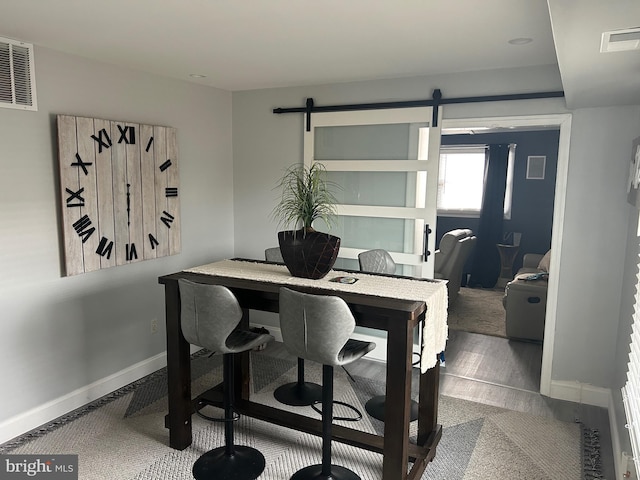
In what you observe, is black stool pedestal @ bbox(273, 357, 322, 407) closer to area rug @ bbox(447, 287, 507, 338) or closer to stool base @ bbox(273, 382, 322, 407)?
stool base @ bbox(273, 382, 322, 407)

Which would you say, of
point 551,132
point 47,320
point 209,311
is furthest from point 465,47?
point 551,132

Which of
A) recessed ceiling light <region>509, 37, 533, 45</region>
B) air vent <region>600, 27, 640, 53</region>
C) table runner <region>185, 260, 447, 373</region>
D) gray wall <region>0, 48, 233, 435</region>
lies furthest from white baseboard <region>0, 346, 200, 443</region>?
air vent <region>600, 27, 640, 53</region>

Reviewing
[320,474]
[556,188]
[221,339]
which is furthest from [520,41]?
[320,474]

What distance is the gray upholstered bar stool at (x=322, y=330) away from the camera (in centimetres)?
218

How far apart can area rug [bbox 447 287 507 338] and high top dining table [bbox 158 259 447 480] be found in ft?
7.84

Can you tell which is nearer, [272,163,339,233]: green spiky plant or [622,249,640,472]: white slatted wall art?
[622,249,640,472]: white slatted wall art

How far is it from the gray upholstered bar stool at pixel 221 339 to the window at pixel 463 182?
535 cm

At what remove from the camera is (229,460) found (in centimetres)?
266

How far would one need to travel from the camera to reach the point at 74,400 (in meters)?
3.28

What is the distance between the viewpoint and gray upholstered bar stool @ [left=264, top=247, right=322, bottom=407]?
340 cm

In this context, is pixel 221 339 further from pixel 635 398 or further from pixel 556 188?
pixel 556 188

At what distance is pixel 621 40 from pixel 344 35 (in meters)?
1.42

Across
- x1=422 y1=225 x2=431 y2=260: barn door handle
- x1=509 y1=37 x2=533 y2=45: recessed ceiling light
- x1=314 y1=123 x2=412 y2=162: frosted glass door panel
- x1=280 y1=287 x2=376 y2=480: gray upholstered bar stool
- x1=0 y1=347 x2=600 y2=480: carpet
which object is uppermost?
x1=509 y1=37 x2=533 y2=45: recessed ceiling light

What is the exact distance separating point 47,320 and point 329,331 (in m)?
2.04
